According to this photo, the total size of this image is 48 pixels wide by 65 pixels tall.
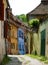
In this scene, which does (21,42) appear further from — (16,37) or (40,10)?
(40,10)

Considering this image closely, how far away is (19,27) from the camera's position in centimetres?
3309

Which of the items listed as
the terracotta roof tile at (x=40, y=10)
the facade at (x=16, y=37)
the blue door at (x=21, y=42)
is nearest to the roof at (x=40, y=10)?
the terracotta roof tile at (x=40, y=10)

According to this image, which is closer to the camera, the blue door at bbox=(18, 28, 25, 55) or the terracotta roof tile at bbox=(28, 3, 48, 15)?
the blue door at bbox=(18, 28, 25, 55)

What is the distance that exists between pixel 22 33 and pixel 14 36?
232 centimetres

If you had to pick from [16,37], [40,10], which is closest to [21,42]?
[16,37]

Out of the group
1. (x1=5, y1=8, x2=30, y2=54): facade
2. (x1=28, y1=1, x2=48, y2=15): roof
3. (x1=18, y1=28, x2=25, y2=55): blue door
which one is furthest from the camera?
(x1=28, y1=1, x2=48, y2=15): roof

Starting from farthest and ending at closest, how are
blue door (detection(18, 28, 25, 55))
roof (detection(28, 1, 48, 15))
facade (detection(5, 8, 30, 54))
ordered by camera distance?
1. roof (detection(28, 1, 48, 15))
2. blue door (detection(18, 28, 25, 55))
3. facade (detection(5, 8, 30, 54))

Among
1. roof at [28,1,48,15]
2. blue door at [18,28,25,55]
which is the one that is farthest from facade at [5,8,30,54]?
roof at [28,1,48,15]

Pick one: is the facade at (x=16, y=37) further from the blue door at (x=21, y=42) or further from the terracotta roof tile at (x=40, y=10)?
the terracotta roof tile at (x=40, y=10)

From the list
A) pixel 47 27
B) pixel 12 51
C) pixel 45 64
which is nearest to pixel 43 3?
pixel 12 51

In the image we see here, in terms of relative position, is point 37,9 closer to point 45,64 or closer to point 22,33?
point 22,33

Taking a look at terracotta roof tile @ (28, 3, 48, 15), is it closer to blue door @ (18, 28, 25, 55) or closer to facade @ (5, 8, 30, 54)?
facade @ (5, 8, 30, 54)

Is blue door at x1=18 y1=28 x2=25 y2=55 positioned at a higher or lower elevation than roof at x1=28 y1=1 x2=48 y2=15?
lower

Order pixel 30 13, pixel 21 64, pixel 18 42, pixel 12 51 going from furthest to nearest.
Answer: pixel 30 13 < pixel 18 42 < pixel 12 51 < pixel 21 64
